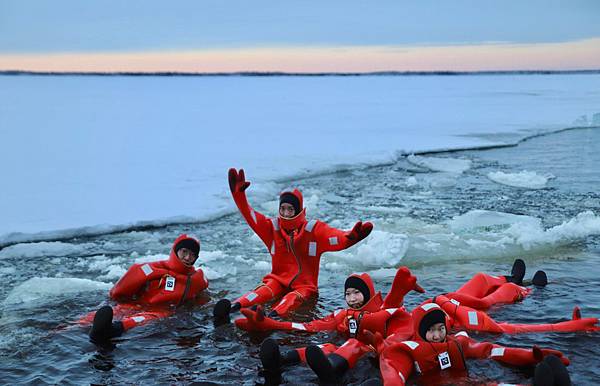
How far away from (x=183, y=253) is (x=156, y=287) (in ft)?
1.40

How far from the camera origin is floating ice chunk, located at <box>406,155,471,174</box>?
1527 cm

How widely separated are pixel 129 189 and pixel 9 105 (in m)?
22.6

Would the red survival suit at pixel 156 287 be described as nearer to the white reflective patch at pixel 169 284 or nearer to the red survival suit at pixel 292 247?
the white reflective patch at pixel 169 284

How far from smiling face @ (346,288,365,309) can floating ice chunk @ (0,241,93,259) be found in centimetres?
437

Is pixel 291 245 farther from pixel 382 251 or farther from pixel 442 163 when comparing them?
pixel 442 163

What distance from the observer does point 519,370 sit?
16.4ft

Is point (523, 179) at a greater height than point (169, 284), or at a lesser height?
greater

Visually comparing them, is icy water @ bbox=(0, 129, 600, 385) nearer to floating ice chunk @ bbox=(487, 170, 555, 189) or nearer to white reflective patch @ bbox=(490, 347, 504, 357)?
white reflective patch @ bbox=(490, 347, 504, 357)

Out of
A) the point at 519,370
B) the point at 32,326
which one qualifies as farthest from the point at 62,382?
the point at 519,370

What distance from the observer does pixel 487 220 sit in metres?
9.80

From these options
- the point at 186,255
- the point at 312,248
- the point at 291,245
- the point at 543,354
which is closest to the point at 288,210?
the point at 291,245

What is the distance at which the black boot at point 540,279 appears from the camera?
705 cm

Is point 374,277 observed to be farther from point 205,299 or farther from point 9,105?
point 9,105

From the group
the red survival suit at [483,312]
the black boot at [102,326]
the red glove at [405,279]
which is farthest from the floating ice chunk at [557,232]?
the black boot at [102,326]
